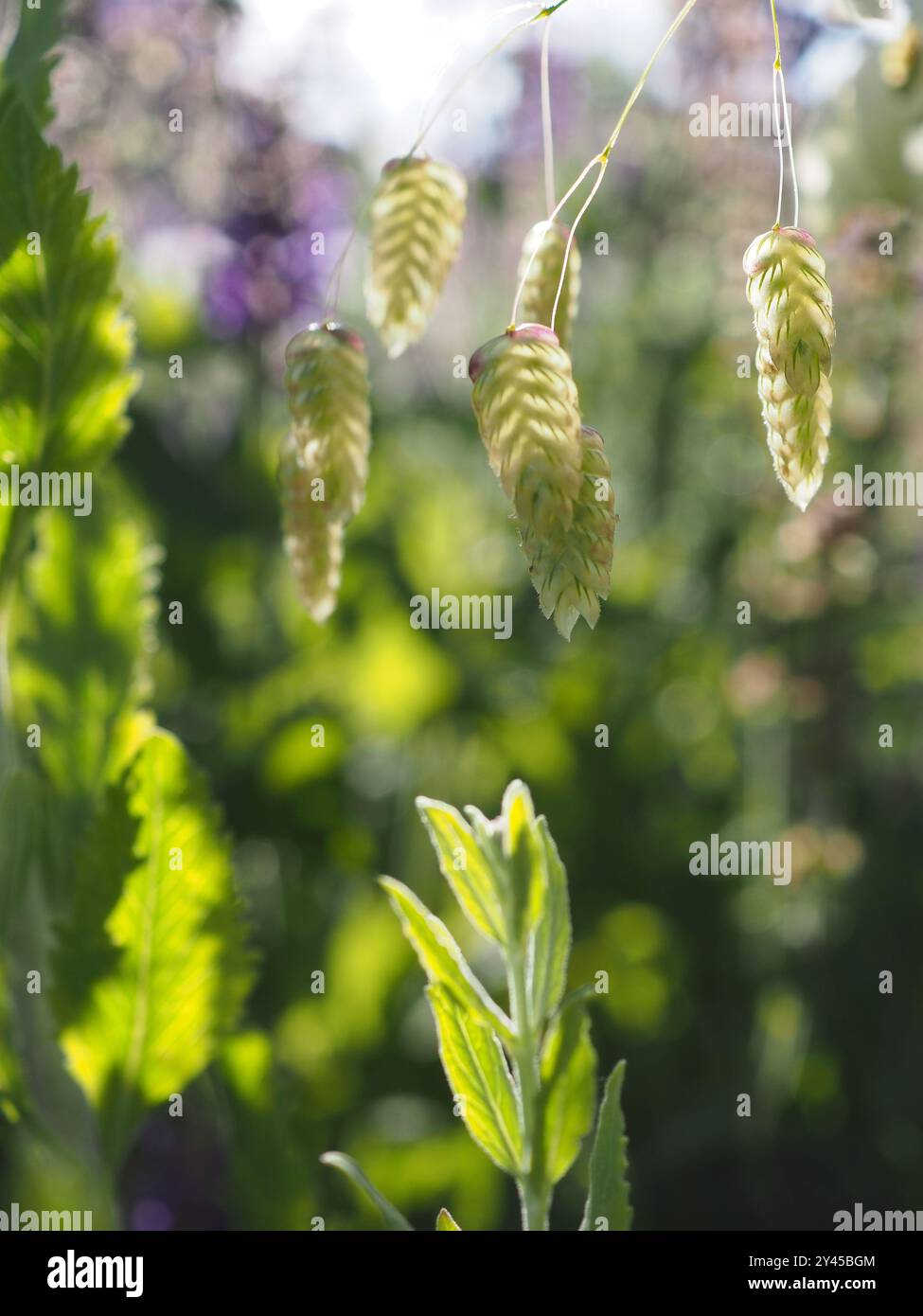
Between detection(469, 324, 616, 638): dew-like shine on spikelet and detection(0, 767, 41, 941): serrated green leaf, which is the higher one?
detection(469, 324, 616, 638): dew-like shine on spikelet

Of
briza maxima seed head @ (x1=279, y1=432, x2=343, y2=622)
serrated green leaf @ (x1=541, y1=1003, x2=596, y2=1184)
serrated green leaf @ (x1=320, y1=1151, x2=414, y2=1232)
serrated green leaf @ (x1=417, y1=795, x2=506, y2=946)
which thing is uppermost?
briza maxima seed head @ (x1=279, y1=432, x2=343, y2=622)

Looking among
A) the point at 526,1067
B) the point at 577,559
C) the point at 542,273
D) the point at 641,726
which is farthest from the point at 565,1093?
the point at 641,726

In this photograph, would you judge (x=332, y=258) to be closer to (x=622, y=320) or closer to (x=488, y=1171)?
(x=622, y=320)

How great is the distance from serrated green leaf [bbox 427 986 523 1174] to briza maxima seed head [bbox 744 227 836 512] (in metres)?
0.23

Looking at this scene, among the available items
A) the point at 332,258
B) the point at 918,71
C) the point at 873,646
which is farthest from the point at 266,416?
the point at 918,71

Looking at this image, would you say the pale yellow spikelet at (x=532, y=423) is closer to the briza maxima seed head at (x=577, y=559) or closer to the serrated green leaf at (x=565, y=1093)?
the briza maxima seed head at (x=577, y=559)

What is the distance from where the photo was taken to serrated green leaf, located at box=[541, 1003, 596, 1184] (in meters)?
0.54

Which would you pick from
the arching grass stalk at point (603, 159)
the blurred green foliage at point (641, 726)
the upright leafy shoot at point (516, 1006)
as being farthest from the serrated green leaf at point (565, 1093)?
the blurred green foliage at point (641, 726)

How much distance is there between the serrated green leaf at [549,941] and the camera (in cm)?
53

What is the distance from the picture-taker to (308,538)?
564mm

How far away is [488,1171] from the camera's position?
1068 mm

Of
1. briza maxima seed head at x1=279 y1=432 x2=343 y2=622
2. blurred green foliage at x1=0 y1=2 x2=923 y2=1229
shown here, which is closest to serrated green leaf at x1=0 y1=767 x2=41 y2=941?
briza maxima seed head at x1=279 y1=432 x2=343 y2=622

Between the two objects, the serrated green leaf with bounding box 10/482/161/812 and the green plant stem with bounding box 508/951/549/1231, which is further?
the serrated green leaf with bounding box 10/482/161/812

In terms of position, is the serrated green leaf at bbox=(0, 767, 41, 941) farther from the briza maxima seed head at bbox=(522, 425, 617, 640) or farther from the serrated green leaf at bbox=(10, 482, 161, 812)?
the briza maxima seed head at bbox=(522, 425, 617, 640)
